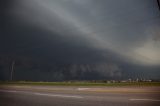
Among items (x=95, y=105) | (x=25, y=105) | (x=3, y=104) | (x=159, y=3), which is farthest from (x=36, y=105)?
(x=159, y=3)

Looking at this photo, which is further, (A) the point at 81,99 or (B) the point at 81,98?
(B) the point at 81,98

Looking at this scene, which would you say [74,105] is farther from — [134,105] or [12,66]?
[12,66]

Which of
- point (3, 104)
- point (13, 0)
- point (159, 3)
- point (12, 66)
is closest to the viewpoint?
point (159, 3)

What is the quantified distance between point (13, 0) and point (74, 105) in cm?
420

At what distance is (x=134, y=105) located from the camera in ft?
23.7

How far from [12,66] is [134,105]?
135 ft

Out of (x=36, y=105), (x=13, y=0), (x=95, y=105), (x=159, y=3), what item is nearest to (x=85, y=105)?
(x=95, y=105)

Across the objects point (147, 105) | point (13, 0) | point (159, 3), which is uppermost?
point (13, 0)

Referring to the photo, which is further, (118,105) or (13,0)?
(13,0)

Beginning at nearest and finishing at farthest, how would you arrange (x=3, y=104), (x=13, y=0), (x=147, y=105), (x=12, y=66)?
(x=147, y=105) < (x=3, y=104) < (x=13, y=0) < (x=12, y=66)

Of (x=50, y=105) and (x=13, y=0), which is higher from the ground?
(x=13, y=0)

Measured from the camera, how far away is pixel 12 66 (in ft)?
151

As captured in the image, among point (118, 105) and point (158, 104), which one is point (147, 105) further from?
point (118, 105)

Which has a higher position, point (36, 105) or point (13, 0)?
point (13, 0)
